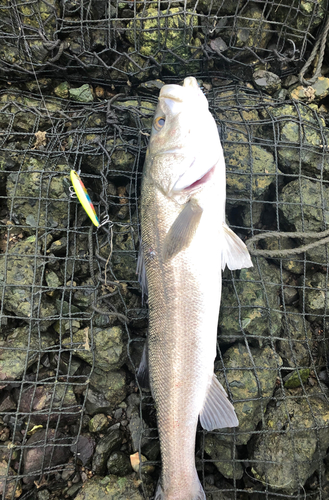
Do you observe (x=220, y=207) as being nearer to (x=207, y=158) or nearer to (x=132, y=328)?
(x=207, y=158)

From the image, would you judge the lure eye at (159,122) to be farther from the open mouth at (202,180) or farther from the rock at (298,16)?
the rock at (298,16)

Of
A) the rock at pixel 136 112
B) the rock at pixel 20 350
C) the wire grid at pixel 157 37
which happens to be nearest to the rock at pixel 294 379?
the rock at pixel 20 350

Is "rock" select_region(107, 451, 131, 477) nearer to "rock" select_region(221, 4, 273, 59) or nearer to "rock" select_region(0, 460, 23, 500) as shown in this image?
"rock" select_region(0, 460, 23, 500)

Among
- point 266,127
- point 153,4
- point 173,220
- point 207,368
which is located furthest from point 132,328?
point 153,4

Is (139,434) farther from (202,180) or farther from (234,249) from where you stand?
(202,180)

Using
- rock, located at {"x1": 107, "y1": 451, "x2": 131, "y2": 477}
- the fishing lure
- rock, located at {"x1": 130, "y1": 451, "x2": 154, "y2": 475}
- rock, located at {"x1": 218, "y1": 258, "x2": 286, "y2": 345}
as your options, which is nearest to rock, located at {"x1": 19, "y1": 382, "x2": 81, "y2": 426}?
rock, located at {"x1": 107, "y1": 451, "x2": 131, "y2": 477}

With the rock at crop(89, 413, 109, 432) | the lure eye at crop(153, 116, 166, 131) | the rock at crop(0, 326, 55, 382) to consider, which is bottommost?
the rock at crop(89, 413, 109, 432)

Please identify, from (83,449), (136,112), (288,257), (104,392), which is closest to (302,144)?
(288,257)
